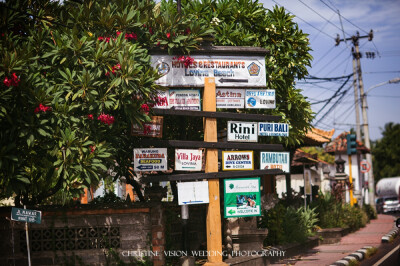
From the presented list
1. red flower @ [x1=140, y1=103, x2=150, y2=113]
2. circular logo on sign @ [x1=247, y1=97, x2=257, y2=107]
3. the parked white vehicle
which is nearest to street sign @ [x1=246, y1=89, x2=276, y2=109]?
circular logo on sign @ [x1=247, y1=97, x2=257, y2=107]

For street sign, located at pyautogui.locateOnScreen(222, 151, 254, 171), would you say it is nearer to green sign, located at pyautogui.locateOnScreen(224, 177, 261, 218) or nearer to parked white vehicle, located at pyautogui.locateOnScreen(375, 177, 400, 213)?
green sign, located at pyautogui.locateOnScreen(224, 177, 261, 218)

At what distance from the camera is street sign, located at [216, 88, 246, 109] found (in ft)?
47.1

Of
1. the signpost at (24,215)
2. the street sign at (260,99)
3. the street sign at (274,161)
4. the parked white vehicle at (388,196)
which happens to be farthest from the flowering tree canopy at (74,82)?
the parked white vehicle at (388,196)

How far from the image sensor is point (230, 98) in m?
14.4

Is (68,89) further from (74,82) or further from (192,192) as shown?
(192,192)

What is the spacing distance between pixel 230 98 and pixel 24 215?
20.9ft

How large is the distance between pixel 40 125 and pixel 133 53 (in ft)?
8.73

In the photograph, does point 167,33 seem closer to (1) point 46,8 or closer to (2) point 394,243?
(1) point 46,8

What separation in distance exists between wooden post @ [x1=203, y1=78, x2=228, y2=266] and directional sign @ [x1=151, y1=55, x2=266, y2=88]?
0.30 m

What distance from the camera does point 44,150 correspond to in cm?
1170

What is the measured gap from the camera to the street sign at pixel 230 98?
14.4m

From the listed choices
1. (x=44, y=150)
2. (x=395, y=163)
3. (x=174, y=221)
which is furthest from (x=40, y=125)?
(x=395, y=163)

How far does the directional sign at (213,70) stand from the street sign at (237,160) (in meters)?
1.87

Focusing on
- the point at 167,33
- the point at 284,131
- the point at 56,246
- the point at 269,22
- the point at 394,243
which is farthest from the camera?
the point at 394,243
